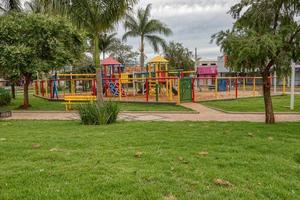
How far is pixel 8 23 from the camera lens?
54.6ft

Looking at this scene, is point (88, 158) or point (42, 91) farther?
point (42, 91)

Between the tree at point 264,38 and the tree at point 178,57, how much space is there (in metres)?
43.1

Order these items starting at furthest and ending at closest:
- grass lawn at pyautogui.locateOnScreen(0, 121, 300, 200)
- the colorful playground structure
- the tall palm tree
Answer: the colorful playground structure < the tall palm tree < grass lawn at pyautogui.locateOnScreen(0, 121, 300, 200)

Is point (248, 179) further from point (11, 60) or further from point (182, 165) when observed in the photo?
point (11, 60)

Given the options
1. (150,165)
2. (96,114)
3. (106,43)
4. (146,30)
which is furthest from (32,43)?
(106,43)

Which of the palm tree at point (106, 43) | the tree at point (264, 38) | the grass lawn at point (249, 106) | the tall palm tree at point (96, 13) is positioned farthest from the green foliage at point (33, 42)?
the palm tree at point (106, 43)

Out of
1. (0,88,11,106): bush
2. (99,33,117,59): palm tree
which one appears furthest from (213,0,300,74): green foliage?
(99,33,117,59): palm tree

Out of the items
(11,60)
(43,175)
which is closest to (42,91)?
(11,60)

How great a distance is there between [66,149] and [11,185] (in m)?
2.25

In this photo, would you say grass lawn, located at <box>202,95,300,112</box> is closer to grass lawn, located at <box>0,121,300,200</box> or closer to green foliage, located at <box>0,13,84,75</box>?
grass lawn, located at <box>0,121,300,200</box>

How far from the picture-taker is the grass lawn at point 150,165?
13.5 feet

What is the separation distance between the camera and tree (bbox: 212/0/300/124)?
28.3 ft

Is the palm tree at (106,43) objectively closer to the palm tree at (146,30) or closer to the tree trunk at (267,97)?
the palm tree at (146,30)

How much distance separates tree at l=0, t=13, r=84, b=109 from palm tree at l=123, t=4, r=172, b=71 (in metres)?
18.6
